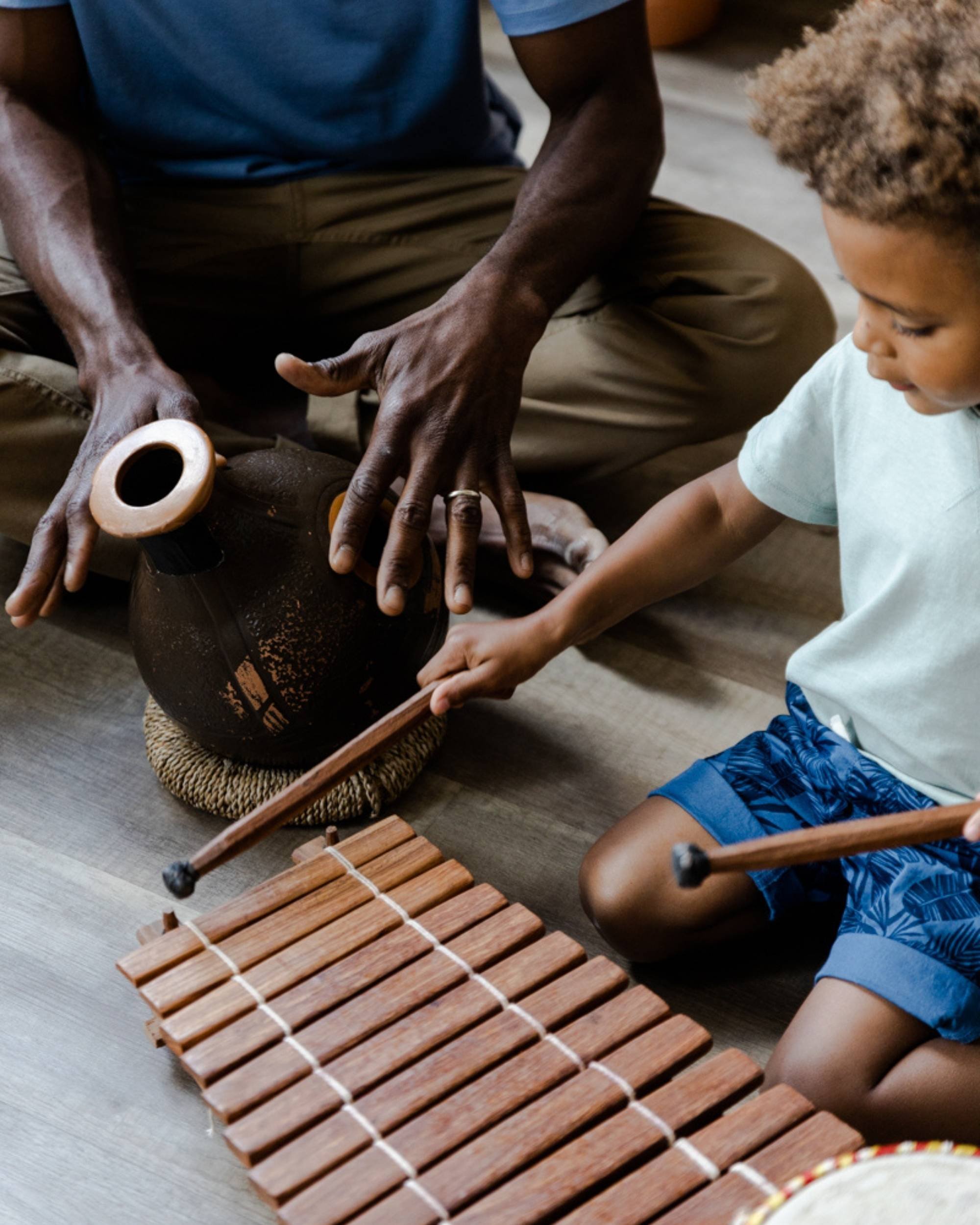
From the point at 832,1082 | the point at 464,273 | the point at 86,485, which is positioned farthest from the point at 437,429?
the point at 832,1082

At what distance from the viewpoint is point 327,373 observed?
4.48 ft

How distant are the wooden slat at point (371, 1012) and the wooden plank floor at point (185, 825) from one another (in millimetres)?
240

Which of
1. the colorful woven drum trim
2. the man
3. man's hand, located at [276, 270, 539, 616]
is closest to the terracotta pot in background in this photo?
the man

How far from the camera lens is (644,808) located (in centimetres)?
136

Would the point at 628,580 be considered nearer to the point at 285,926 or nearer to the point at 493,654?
the point at 493,654

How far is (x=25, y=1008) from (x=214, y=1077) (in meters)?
0.41

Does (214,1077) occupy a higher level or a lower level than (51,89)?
lower

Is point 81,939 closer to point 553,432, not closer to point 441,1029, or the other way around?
point 441,1029

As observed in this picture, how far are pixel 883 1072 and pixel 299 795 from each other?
562 mm

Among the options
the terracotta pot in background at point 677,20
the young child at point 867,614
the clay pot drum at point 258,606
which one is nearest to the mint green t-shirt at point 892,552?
the young child at point 867,614

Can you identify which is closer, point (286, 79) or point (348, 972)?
point (348, 972)

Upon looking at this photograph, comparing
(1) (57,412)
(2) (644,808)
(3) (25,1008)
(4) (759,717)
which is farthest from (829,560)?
(3) (25,1008)

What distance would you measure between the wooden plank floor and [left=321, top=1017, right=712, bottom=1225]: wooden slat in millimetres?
302

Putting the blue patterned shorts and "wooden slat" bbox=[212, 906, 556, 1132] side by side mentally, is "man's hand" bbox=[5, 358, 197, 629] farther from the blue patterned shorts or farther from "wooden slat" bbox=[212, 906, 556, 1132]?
the blue patterned shorts
